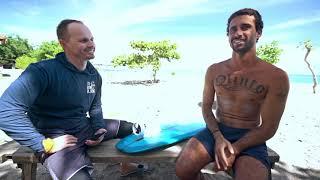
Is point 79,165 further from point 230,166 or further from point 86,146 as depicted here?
point 230,166

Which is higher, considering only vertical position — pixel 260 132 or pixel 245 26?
pixel 245 26

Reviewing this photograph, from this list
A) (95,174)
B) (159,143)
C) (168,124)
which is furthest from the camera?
(95,174)

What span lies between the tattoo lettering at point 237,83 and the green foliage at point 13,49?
63.8 meters

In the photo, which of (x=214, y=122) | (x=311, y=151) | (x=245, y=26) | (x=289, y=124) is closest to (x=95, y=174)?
(x=214, y=122)

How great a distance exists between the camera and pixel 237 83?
3203 millimetres

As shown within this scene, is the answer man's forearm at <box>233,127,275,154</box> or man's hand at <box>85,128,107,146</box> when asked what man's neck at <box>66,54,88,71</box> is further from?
man's forearm at <box>233,127,275,154</box>

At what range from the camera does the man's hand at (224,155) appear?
285 cm

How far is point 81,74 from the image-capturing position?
3.24 m

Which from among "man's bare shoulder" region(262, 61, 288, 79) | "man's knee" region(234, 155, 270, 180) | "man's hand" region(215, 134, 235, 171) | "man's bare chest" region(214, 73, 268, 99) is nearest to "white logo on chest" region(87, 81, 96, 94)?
"man's bare chest" region(214, 73, 268, 99)

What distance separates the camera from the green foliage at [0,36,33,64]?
63094 mm

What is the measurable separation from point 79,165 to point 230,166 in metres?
1.39

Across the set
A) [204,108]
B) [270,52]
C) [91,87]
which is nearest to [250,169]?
[204,108]

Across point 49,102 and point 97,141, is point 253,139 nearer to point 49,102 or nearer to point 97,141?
point 97,141

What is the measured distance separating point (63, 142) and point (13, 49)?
71156 mm
